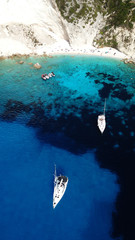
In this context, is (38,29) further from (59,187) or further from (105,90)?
(59,187)

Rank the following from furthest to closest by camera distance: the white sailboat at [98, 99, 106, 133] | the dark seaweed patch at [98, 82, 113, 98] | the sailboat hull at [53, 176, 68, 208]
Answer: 1. the dark seaweed patch at [98, 82, 113, 98]
2. the white sailboat at [98, 99, 106, 133]
3. the sailboat hull at [53, 176, 68, 208]

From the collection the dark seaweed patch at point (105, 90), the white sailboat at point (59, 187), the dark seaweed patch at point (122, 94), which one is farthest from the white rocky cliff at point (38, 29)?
the white sailboat at point (59, 187)

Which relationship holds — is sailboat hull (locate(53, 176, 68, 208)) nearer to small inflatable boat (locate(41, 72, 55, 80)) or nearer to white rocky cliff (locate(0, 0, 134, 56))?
small inflatable boat (locate(41, 72, 55, 80))

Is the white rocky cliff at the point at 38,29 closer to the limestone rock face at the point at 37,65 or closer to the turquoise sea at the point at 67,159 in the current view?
the limestone rock face at the point at 37,65

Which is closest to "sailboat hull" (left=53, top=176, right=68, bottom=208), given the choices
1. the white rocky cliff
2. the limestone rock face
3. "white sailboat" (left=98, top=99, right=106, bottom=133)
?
"white sailboat" (left=98, top=99, right=106, bottom=133)

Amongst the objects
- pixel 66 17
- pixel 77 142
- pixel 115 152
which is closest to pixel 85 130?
pixel 77 142

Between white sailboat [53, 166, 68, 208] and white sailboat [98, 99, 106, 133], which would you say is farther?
white sailboat [98, 99, 106, 133]
